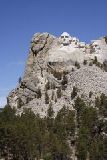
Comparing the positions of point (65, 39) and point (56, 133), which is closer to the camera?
point (56, 133)

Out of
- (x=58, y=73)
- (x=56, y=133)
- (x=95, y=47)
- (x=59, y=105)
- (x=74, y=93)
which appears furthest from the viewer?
(x=95, y=47)

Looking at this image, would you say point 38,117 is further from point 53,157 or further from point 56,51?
point 56,51

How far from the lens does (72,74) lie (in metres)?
163

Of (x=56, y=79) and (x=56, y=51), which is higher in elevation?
(x=56, y=51)

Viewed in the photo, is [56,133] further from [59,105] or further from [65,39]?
[65,39]

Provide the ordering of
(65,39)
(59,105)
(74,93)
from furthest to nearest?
(65,39) < (74,93) < (59,105)

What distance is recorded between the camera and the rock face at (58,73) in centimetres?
15238

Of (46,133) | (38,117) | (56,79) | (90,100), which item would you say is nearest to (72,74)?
(56,79)

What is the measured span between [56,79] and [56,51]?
52.4 feet

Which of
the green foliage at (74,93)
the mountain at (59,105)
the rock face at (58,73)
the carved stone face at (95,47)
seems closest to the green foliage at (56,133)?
the mountain at (59,105)

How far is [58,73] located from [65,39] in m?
18.4

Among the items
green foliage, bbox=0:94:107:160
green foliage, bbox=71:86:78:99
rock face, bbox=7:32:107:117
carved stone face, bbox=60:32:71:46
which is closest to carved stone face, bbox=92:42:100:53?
rock face, bbox=7:32:107:117

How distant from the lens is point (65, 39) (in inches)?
7072

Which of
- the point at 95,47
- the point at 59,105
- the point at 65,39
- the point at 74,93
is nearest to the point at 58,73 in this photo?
the point at 74,93
